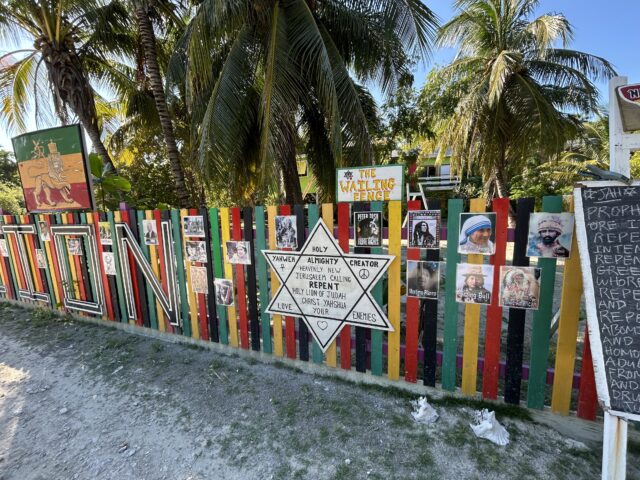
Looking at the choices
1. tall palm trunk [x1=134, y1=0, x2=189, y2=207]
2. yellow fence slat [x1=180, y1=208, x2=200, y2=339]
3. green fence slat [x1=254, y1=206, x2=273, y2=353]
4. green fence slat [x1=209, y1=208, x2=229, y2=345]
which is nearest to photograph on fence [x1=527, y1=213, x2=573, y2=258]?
green fence slat [x1=254, y1=206, x2=273, y2=353]

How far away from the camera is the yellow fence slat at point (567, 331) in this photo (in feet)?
6.38

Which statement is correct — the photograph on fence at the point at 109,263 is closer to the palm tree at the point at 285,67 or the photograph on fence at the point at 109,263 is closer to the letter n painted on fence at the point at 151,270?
the letter n painted on fence at the point at 151,270

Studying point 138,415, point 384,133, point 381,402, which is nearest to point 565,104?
point 384,133

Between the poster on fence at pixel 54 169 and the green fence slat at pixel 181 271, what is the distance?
1678mm

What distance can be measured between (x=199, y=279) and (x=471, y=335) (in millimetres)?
2614

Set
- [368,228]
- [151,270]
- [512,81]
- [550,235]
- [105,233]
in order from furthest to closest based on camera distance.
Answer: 1. [512,81]
2. [105,233]
3. [151,270]
4. [368,228]
5. [550,235]

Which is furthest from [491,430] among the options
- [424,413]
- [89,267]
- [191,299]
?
[89,267]

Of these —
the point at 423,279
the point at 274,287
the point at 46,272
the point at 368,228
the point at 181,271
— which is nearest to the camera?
Result: the point at 423,279

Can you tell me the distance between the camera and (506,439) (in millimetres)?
2047

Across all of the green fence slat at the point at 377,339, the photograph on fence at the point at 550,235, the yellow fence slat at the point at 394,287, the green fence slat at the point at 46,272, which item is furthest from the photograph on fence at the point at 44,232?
the photograph on fence at the point at 550,235

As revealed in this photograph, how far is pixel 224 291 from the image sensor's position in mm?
3217

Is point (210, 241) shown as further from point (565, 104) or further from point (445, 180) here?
point (445, 180)

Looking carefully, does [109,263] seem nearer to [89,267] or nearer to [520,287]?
[89,267]

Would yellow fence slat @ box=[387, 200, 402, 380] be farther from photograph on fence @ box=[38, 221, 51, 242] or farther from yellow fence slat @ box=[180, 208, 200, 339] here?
photograph on fence @ box=[38, 221, 51, 242]
